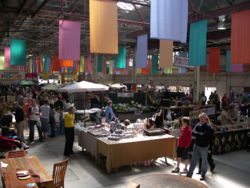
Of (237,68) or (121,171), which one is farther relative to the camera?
(237,68)

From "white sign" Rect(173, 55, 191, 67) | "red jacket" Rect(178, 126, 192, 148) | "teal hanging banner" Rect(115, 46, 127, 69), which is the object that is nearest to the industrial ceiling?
"teal hanging banner" Rect(115, 46, 127, 69)

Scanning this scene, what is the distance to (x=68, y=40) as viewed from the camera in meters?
11.4

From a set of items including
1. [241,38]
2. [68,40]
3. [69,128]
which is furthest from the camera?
[68,40]

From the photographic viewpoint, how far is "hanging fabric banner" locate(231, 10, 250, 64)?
9.07 meters

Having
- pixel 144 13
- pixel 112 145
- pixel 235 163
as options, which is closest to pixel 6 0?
pixel 112 145

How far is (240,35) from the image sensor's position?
929cm

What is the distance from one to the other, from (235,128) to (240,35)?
3.41m

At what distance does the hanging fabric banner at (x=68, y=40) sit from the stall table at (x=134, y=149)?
545cm

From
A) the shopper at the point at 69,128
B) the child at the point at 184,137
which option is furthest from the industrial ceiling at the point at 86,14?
the child at the point at 184,137

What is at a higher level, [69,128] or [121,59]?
[121,59]

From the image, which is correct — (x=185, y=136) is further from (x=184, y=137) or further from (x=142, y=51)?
(x=142, y=51)

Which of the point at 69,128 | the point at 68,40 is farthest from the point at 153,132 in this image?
the point at 68,40

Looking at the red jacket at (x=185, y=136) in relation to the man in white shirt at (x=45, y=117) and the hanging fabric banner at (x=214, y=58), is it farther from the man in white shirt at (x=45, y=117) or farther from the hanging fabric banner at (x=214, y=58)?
the hanging fabric banner at (x=214, y=58)

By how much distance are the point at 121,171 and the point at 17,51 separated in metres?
11.6
